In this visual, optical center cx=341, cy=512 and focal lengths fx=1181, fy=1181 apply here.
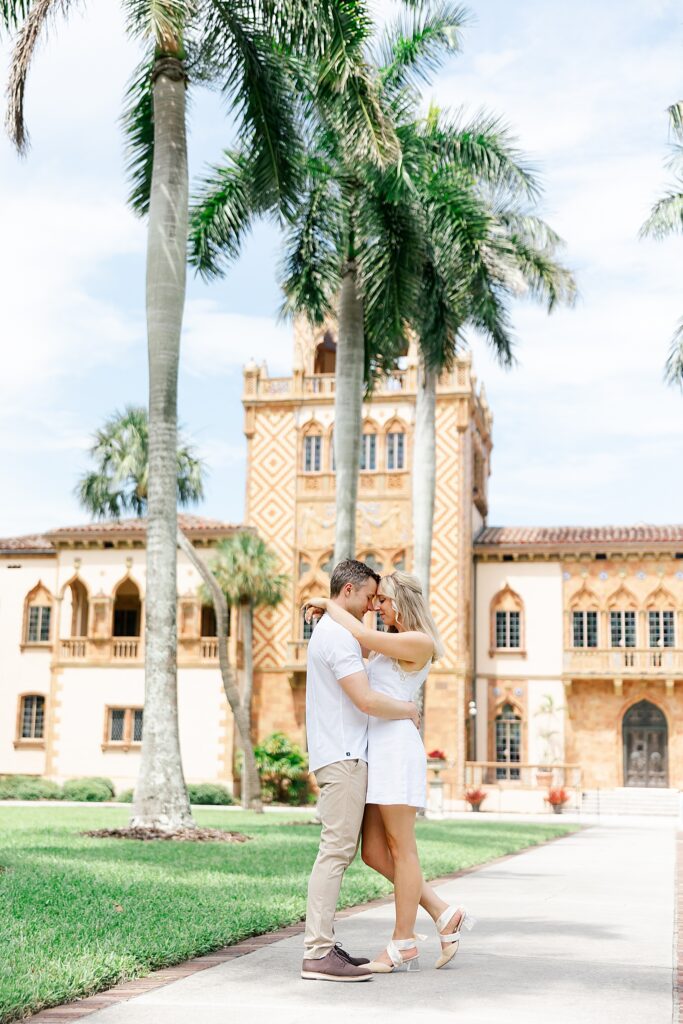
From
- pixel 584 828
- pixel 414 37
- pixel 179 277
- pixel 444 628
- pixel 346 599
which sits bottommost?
pixel 584 828

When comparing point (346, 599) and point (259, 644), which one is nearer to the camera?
point (346, 599)

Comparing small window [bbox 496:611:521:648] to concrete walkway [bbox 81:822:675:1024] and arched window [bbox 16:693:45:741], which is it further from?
concrete walkway [bbox 81:822:675:1024]

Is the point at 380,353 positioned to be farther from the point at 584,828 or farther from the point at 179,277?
the point at 584,828

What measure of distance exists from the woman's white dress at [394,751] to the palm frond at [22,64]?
1102 cm

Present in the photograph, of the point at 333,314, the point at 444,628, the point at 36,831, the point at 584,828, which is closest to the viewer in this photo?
the point at 36,831

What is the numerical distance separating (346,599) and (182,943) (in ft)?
6.85

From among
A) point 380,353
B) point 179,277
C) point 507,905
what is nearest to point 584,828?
point 380,353

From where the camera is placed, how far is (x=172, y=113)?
54.2 ft

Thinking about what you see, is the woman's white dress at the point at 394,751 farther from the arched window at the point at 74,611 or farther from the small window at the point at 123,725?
the arched window at the point at 74,611

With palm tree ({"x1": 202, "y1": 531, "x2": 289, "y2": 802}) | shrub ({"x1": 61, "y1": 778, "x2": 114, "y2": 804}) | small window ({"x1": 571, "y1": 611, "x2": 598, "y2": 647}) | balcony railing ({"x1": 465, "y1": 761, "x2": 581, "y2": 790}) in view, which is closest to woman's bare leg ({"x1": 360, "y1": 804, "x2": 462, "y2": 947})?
palm tree ({"x1": 202, "y1": 531, "x2": 289, "y2": 802})

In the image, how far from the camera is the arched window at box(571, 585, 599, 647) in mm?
41500

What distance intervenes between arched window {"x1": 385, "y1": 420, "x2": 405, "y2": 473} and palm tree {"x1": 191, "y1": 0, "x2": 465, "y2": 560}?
1936cm

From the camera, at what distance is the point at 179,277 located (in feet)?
53.4

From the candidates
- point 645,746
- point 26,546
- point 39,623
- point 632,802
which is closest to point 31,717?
point 39,623
